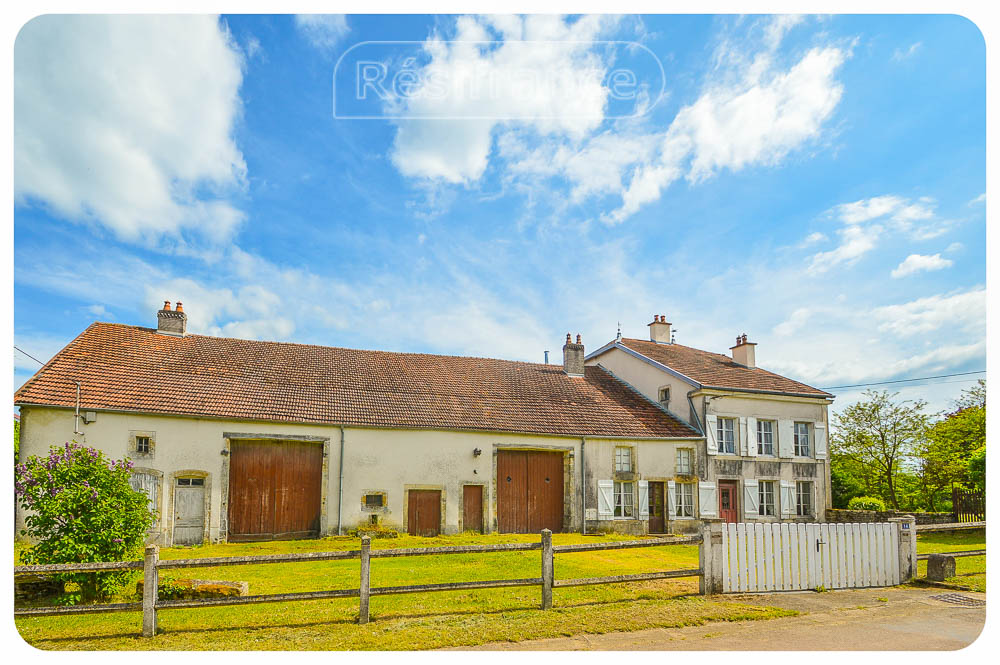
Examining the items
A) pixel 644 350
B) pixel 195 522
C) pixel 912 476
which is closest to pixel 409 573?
pixel 195 522

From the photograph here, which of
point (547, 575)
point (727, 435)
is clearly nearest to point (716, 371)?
point (727, 435)

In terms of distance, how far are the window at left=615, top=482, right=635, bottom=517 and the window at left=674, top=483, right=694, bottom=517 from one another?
1.45m

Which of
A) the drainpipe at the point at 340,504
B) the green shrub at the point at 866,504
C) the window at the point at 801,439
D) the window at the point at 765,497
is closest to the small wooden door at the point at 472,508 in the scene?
the drainpipe at the point at 340,504

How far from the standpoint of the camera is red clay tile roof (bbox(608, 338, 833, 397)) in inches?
857

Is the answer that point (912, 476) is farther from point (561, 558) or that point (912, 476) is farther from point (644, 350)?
point (561, 558)

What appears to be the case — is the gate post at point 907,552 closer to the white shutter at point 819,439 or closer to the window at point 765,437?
the window at point 765,437

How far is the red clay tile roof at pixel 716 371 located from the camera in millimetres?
21766

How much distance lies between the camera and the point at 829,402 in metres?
22.6

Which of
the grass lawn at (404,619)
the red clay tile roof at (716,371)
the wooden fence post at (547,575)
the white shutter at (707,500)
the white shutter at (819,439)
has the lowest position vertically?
the white shutter at (707,500)

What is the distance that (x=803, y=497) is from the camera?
21906 mm

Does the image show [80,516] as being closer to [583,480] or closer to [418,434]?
[418,434]

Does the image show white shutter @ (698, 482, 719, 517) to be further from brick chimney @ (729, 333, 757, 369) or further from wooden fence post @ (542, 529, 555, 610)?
wooden fence post @ (542, 529, 555, 610)

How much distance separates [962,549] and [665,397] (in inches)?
364

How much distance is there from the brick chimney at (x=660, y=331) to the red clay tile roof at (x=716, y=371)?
381mm
